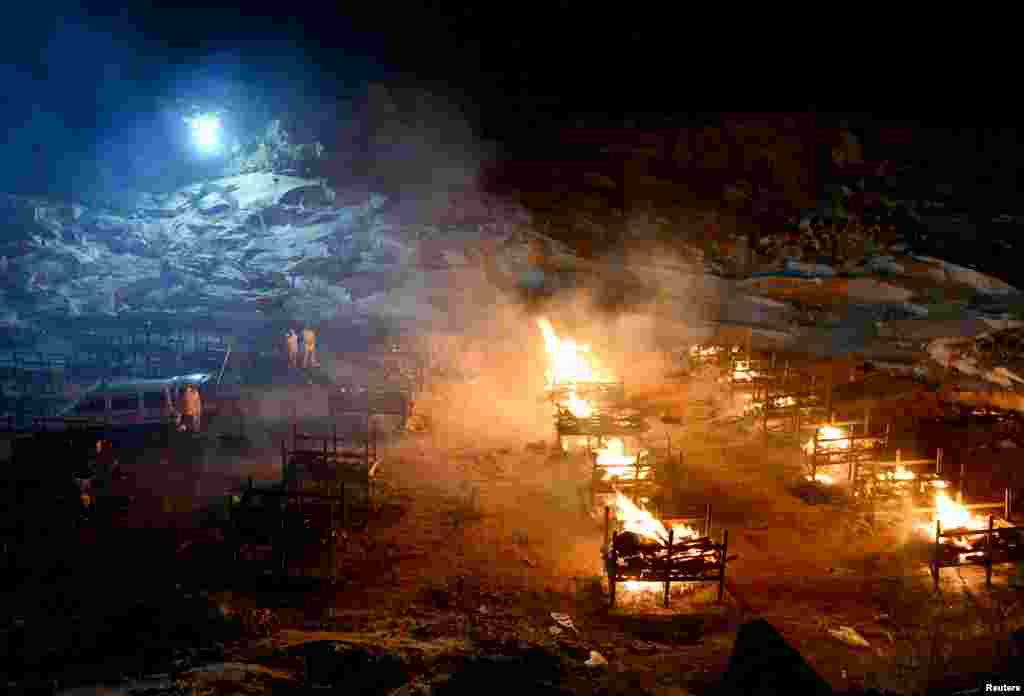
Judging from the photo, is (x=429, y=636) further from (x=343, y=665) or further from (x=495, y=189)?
(x=495, y=189)

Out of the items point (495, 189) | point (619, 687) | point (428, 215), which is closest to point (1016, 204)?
point (495, 189)

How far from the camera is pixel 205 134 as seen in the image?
41500 mm

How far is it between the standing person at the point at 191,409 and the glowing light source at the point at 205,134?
26.9 m

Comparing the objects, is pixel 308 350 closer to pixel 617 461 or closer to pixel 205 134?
pixel 617 461

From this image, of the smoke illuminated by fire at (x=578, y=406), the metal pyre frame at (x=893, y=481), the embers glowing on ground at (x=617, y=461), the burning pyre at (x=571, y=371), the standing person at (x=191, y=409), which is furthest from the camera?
the burning pyre at (x=571, y=371)

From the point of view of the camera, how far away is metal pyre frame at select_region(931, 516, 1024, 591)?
12508 millimetres

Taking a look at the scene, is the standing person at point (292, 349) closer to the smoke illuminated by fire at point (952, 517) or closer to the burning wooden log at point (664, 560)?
the burning wooden log at point (664, 560)

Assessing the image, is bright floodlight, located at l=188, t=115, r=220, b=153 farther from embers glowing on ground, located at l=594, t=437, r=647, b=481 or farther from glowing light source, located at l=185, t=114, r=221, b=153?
embers glowing on ground, located at l=594, t=437, r=647, b=481

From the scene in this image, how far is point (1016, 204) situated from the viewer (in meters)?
35.5

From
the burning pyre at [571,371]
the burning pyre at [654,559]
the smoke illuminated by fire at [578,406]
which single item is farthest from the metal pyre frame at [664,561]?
the smoke illuminated by fire at [578,406]

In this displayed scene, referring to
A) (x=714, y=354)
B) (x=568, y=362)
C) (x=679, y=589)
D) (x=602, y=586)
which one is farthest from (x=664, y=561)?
(x=714, y=354)

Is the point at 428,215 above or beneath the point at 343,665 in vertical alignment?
above

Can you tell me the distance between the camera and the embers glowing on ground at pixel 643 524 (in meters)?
12.8

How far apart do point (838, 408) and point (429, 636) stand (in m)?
15.7
